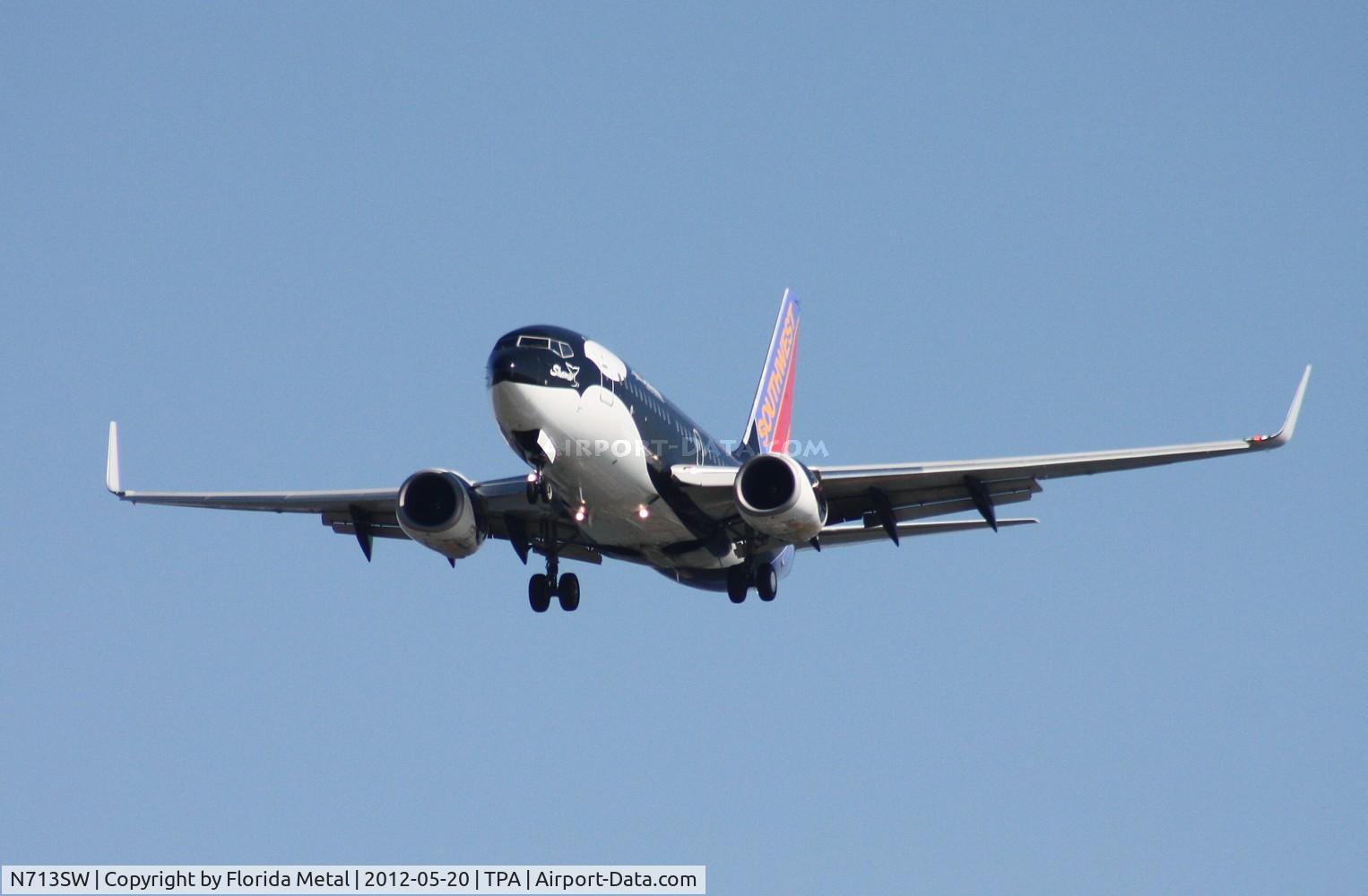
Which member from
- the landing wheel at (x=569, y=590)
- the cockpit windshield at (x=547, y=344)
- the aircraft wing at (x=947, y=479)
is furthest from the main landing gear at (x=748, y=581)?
the cockpit windshield at (x=547, y=344)

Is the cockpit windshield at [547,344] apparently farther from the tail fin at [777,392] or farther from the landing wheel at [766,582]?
the tail fin at [777,392]

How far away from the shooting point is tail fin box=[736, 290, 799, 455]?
149 ft

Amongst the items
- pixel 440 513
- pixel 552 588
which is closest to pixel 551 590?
pixel 552 588

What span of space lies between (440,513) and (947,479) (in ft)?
33.6

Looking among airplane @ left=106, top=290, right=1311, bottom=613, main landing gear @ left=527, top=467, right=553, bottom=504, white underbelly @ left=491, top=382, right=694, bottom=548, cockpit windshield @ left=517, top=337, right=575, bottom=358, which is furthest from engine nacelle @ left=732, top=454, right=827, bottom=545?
cockpit windshield @ left=517, top=337, right=575, bottom=358

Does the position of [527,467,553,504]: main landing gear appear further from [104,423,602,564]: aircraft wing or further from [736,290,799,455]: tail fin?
[736,290,799,455]: tail fin

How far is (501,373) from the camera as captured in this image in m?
30.4

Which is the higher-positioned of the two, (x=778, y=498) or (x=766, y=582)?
(x=766, y=582)

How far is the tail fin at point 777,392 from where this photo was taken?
4544 centimetres

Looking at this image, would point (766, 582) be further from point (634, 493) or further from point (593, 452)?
point (593, 452)

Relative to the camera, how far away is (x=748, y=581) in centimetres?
3716

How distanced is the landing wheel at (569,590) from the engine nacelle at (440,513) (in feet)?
10.3

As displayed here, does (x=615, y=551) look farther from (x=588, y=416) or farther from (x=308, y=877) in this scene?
(x=308, y=877)

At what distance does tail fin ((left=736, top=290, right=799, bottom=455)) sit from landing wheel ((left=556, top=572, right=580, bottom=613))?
22.6ft
